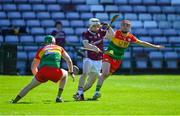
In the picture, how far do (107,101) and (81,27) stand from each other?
61.7 feet

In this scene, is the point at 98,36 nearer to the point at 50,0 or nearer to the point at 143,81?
the point at 143,81

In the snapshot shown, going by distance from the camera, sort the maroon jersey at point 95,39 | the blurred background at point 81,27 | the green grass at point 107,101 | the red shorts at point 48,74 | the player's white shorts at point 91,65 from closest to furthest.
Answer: the green grass at point 107,101, the red shorts at point 48,74, the maroon jersey at point 95,39, the player's white shorts at point 91,65, the blurred background at point 81,27

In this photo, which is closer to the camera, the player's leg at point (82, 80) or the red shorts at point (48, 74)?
the red shorts at point (48, 74)

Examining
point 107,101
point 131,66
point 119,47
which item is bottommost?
point 131,66

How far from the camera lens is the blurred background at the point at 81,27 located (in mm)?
32156

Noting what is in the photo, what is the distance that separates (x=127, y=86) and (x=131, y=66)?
9215 mm

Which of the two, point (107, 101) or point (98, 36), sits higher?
point (98, 36)

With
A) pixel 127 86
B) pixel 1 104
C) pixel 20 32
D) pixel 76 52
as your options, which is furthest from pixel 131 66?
pixel 1 104

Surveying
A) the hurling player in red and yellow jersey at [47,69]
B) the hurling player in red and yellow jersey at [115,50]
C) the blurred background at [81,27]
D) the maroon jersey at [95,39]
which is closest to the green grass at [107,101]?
the hurling player in red and yellow jersey at [47,69]

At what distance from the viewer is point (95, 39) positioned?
60.0 feet

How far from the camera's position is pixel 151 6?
127 feet

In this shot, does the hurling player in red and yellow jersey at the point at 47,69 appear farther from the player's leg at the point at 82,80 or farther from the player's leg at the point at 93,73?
the player's leg at the point at 93,73

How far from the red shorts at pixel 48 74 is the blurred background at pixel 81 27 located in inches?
541

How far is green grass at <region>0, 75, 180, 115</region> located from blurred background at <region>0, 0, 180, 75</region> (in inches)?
299
